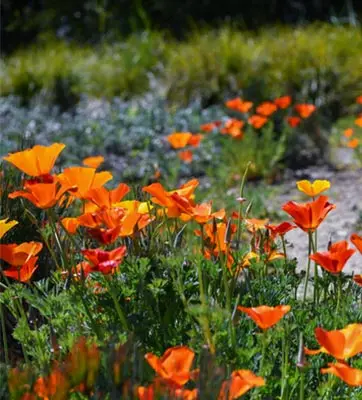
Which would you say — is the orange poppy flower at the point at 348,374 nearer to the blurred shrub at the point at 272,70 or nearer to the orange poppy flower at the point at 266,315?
the orange poppy flower at the point at 266,315

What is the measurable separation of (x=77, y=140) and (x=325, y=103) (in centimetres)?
214

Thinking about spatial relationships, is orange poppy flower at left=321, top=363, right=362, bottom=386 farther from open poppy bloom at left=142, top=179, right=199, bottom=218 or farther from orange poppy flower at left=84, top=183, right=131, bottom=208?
orange poppy flower at left=84, top=183, right=131, bottom=208

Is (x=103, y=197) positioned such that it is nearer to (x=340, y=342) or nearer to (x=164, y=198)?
(x=164, y=198)

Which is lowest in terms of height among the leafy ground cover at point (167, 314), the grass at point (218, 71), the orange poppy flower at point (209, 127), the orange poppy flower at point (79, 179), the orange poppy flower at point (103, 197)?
the grass at point (218, 71)

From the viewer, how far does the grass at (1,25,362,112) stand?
7516mm

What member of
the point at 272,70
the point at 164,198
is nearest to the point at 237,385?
the point at 164,198

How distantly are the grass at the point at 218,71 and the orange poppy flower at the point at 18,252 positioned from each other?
17.0 ft

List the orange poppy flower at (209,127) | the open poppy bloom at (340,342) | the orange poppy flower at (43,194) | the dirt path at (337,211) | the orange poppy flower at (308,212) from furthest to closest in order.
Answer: the orange poppy flower at (209,127) → the dirt path at (337,211) → the orange poppy flower at (308,212) → the orange poppy flower at (43,194) → the open poppy bloom at (340,342)

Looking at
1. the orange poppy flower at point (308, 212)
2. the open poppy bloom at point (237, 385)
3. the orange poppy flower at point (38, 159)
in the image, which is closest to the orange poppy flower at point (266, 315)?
the open poppy bloom at point (237, 385)

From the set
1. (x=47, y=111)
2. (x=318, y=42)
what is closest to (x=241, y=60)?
(x=318, y=42)

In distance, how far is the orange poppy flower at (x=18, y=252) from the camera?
200 centimetres

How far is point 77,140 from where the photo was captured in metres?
6.93

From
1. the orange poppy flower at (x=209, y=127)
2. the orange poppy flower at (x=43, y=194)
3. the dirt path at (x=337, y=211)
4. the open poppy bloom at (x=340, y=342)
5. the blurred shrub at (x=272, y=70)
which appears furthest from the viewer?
the blurred shrub at (x=272, y=70)

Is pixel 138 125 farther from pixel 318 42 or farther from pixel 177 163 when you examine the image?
pixel 318 42
